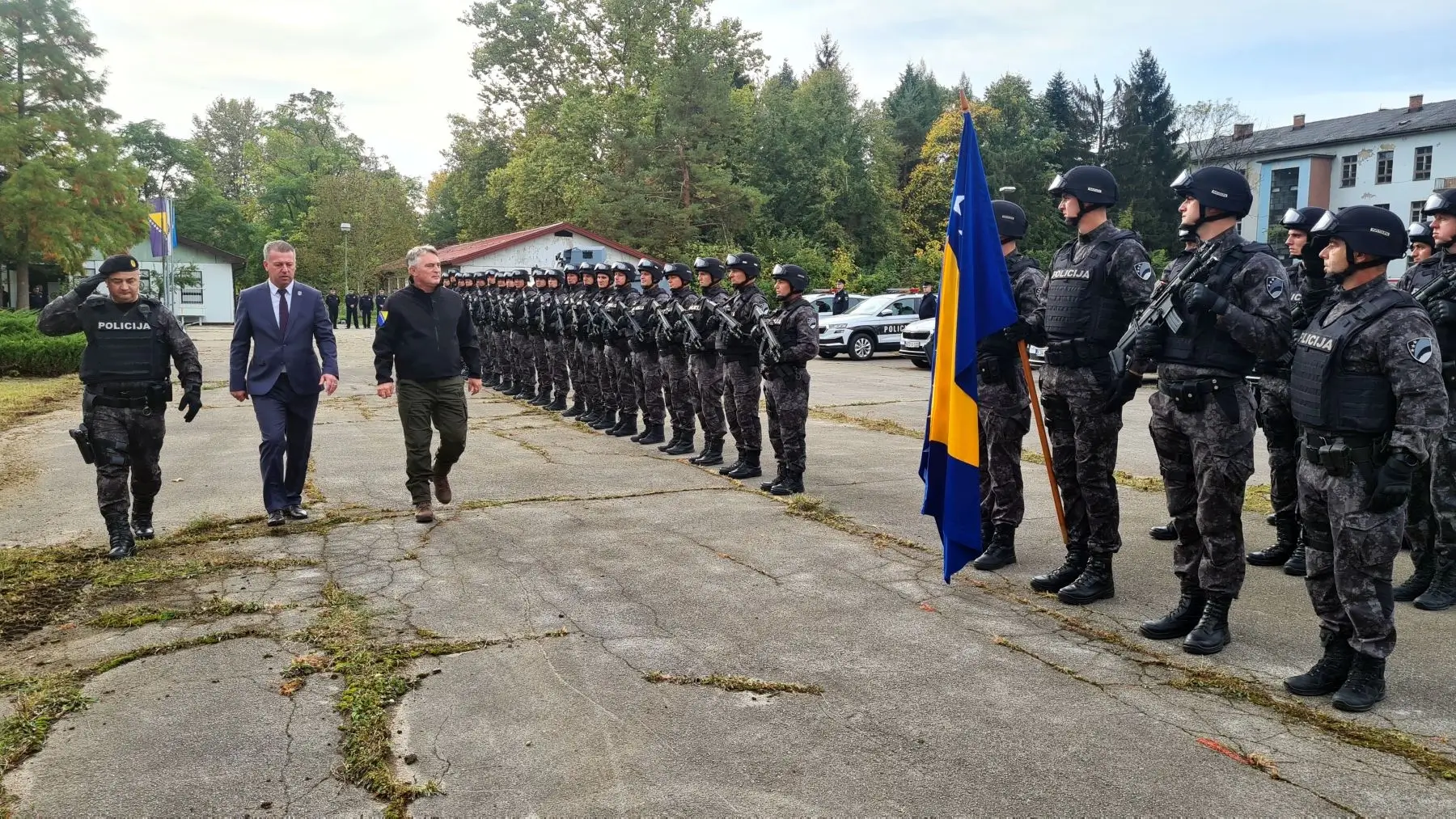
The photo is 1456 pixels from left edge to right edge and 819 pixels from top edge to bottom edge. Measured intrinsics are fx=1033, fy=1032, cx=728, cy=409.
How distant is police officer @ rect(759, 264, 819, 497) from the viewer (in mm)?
8445

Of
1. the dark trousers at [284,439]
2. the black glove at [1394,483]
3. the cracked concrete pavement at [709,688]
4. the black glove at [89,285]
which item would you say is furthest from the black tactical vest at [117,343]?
the black glove at [1394,483]

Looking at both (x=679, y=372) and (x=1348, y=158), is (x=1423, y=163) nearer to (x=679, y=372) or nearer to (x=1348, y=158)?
(x=1348, y=158)

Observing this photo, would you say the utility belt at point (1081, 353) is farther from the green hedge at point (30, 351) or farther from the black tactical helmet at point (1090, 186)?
the green hedge at point (30, 351)

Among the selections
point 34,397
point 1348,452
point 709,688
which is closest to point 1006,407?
point 1348,452

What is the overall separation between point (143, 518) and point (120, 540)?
0.54 meters

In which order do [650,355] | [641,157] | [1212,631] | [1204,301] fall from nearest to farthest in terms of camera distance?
[1204,301]
[1212,631]
[650,355]
[641,157]

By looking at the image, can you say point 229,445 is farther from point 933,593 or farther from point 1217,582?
point 1217,582

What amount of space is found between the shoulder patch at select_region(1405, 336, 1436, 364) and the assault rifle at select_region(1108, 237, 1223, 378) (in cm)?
92

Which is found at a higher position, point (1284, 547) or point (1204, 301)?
point (1204, 301)

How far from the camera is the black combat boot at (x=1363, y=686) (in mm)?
4004

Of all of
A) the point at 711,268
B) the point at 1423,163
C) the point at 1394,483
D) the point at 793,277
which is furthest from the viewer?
the point at 1423,163

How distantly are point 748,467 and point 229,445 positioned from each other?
596cm

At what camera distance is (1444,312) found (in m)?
5.48

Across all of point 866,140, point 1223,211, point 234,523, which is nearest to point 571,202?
point 866,140
